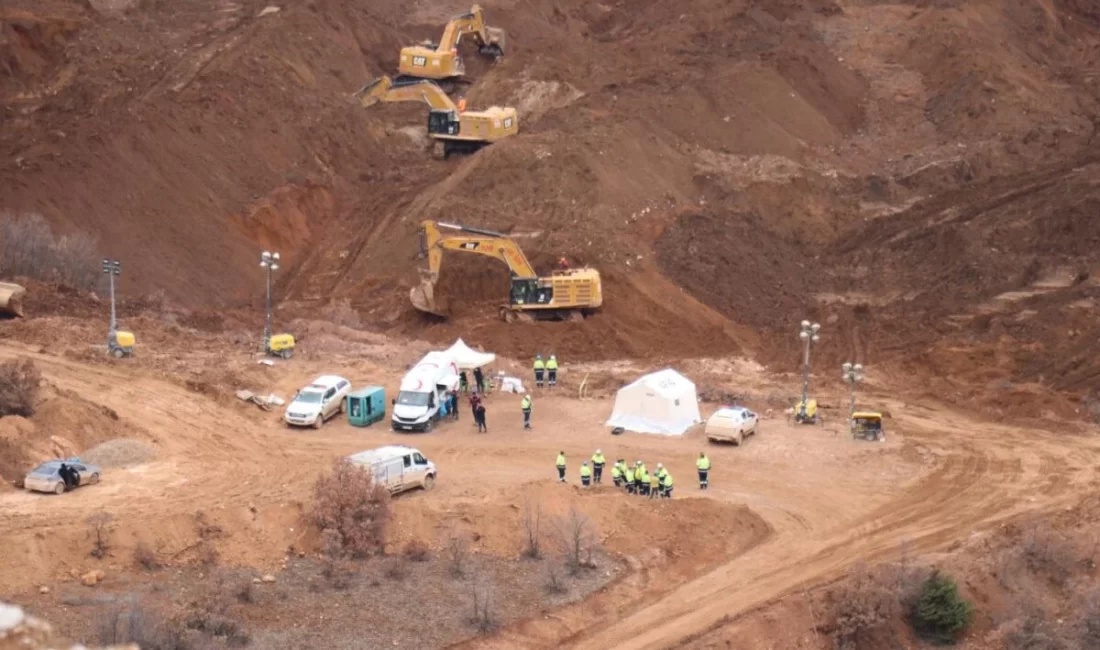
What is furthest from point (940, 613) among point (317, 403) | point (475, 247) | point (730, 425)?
point (475, 247)

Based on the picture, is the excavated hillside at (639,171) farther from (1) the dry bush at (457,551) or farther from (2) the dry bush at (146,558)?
(2) the dry bush at (146,558)

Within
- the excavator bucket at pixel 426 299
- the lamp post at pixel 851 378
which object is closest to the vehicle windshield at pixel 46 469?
the lamp post at pixel 851 378

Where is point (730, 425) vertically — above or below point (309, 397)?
below

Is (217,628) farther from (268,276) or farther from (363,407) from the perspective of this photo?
(268,276)

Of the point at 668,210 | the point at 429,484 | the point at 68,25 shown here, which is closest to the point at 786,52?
the point at 668,210

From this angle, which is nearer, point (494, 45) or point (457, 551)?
point (457, 551)

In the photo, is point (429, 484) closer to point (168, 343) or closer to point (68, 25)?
point (168, 343)

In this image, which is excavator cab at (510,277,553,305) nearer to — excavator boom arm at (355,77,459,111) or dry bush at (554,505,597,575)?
dry bush at (554,505,597,575)

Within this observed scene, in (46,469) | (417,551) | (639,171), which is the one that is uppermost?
(639,171)
